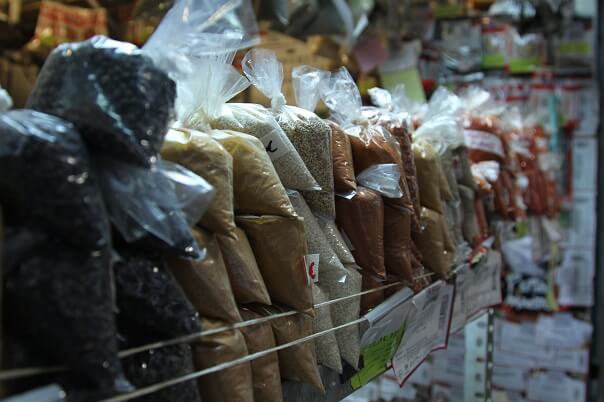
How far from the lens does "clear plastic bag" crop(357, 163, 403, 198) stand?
113 cm

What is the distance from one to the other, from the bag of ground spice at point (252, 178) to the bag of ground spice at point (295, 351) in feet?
0.41

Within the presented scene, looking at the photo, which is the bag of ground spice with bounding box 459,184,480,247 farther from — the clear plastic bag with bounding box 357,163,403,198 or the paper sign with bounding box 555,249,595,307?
the paper sign with bounding box 555,249,595,307

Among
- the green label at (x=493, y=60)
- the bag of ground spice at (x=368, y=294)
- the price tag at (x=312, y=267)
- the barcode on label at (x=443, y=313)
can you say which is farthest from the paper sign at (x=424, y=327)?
the green label at (x=493, y=60)

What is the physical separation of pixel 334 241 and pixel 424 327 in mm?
428

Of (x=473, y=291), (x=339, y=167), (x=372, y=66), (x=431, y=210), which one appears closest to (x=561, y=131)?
(x=372, y=66)

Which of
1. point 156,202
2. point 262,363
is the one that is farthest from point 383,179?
point 156,202

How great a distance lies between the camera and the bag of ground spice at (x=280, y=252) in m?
0.81

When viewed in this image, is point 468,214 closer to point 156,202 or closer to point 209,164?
point 209,164

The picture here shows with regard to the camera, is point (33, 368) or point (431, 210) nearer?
point (33, 368)

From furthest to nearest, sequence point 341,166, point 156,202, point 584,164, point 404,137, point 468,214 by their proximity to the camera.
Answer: point 584,164
point 468,214
point 404,137
point 341,166
point 156,202

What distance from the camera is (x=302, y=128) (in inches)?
38.4

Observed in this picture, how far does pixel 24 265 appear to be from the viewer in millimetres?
480

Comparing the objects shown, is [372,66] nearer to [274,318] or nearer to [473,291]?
[473,291]

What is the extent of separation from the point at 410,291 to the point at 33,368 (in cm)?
84
